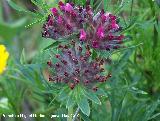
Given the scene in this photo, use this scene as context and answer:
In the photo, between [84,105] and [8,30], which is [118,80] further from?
[84,105]

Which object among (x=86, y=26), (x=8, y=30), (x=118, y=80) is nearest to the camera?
(x=86, y=26)

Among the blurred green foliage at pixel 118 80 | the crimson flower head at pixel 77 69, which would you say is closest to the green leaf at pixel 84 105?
the crimson flower head at pixel 77 69

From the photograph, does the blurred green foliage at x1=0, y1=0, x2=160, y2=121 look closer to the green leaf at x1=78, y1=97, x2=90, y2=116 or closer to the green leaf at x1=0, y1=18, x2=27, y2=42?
the green leaf at x1=0, y1=18, x2=27, y2=42

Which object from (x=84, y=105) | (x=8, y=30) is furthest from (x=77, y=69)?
(x=8, y=30)

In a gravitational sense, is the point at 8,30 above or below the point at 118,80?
above

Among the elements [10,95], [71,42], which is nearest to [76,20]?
[71,42]
